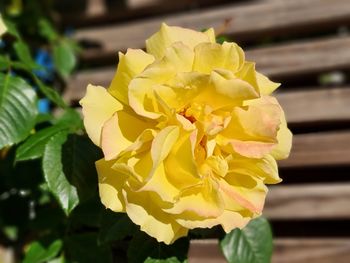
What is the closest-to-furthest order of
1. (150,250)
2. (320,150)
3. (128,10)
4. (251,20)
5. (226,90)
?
(226,90) < (150,250) < (320,150) < (251,20) < (128,10)

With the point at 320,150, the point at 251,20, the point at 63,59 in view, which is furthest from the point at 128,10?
the point at 320,150

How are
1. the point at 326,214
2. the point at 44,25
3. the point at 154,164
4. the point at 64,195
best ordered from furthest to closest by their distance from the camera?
the point at 44,25 < the point at 326,214 < the point at 64,195 < the point at 154,164

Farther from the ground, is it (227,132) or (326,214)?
(227,132)

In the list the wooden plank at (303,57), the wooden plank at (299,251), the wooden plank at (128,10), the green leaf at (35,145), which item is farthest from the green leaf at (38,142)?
the wooden plank at (128,10)

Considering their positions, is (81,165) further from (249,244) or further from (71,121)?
(249,244)

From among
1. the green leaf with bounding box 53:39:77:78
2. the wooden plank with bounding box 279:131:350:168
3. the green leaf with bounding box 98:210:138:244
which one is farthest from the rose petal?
the green leaf with bounding box 53:39:77:78

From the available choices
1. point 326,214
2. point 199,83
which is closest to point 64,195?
point 199,83

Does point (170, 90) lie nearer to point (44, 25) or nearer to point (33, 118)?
point (33, 118)
